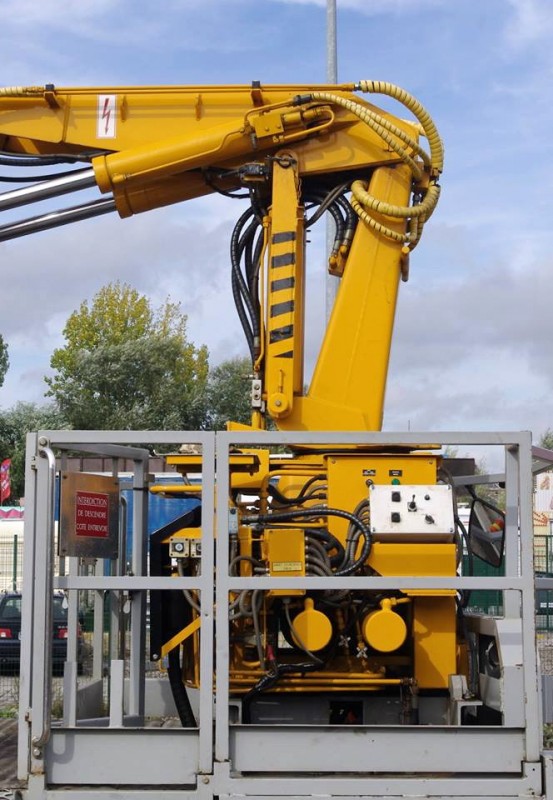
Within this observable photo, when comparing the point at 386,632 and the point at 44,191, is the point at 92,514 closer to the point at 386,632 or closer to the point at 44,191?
the point at 386,632

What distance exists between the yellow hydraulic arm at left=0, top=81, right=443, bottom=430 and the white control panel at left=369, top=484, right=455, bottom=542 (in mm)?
1267

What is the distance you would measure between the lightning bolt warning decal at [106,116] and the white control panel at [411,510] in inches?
124

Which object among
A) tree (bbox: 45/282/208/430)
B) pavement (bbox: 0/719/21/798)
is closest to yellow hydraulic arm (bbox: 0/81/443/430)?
pavement (bbox: 0/719/21/798)

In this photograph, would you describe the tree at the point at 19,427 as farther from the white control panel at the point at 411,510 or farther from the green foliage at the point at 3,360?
the white control panel at the point at 411,510

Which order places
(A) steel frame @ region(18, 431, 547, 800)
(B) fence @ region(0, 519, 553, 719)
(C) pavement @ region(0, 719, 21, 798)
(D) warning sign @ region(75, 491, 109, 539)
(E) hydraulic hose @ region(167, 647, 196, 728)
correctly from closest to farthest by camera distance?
(A) steel frame @ region(18, 431, 547, 800) → (D) warning sign @ region(75, 491, 109, 539) → (E) hydraulic hose @ region(167, 647, 196, 728) → (C) pavement @ region(0, 719, 21, 798) → (B) fence @ region(0, 519, 553, 719)

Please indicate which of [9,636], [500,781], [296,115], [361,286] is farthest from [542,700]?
[9,636]

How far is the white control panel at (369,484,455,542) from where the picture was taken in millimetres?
5367

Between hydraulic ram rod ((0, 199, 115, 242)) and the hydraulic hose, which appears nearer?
the hydraulic hose

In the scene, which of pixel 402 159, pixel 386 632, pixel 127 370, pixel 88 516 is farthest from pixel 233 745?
pixel 127 370

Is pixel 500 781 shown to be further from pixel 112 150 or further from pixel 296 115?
pixel 112 150

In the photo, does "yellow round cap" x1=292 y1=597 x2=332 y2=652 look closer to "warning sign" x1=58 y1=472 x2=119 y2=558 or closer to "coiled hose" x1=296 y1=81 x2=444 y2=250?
"warning sign" x1=58 y1=472 x2=119 y2=558

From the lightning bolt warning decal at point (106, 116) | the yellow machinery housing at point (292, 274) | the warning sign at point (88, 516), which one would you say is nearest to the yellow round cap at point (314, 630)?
the yellow machinery housing at point (292, 274)

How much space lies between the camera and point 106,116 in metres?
6.91

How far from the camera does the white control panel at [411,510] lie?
17.6ft
